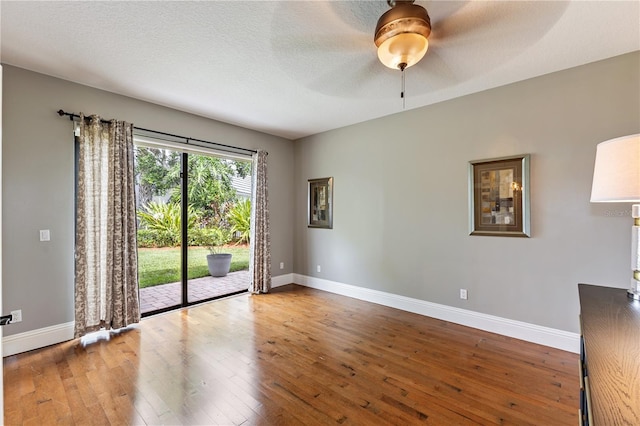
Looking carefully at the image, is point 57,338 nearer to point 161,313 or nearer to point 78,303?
point 78,303

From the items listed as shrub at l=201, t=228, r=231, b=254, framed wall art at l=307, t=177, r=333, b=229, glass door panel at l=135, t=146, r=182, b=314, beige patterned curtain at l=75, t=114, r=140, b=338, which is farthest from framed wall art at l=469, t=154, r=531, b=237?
beige patterned curtain at l=75, t=114, r=140, b=338

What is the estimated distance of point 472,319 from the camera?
3318 millimetres

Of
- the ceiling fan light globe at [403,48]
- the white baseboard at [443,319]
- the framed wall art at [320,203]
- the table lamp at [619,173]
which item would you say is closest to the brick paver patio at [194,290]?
the white baseboard at [443,319]

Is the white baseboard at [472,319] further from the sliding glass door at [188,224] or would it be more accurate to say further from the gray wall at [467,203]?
the sliding glass door at [188,224]

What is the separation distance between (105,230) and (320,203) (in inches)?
120

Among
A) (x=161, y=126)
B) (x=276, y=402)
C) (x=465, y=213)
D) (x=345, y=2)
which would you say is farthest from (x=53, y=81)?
(x=465, y=213)

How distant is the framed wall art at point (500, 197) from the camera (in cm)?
298

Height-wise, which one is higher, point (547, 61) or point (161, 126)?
point (547, 61)

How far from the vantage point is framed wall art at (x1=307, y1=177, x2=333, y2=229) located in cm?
484

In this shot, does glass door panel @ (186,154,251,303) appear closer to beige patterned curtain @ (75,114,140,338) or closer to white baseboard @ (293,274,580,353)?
beige patterned curtain @ (75,114,140,338)

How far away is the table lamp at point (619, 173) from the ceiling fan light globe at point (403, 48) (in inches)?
47.0

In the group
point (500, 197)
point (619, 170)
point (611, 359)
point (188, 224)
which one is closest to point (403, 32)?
point (619, 170)

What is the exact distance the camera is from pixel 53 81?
2.92 metres

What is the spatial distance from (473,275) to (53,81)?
16.4 ft
